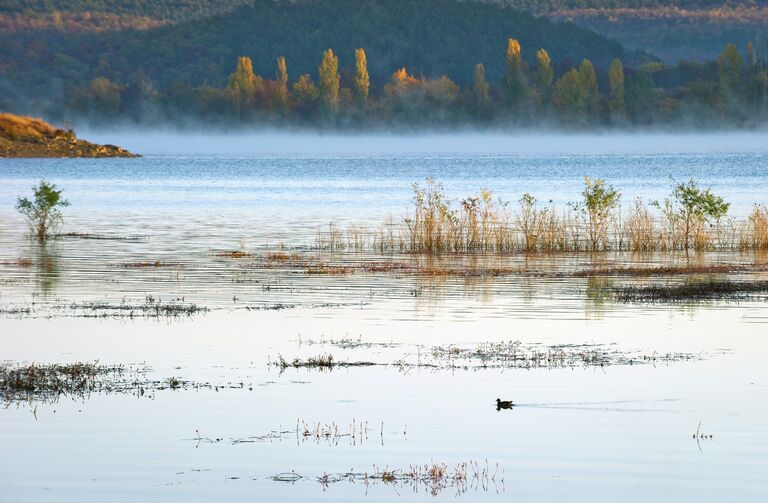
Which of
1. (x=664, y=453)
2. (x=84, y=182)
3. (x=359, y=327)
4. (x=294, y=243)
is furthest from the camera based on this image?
(x=84, y=182)

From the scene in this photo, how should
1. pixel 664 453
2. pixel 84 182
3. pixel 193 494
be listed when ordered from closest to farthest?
pixel 193 494, pixel 664 453, pixel 84 182

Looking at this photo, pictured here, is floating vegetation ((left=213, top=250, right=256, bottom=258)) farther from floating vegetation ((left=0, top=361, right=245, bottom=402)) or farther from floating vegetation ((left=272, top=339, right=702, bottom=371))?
floating vegetation ((left=0, top=361, right=245, bottom=402))

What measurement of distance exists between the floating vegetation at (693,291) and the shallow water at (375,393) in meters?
0.96

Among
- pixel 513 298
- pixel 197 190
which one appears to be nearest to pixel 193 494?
pixel 513 298

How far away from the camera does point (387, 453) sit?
579 inches

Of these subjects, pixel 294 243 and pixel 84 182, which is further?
pixel 84 182

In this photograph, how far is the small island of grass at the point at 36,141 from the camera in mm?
161750

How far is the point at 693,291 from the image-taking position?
96.2 ft

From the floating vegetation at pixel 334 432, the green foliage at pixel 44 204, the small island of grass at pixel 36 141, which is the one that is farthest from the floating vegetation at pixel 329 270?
the small island of grass at pixel 36 141

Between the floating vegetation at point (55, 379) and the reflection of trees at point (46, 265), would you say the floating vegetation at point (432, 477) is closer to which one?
the floating vegetation at point (55, 379)

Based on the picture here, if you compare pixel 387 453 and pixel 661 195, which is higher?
pixel 661 195

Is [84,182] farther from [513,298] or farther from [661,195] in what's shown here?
[513,298]

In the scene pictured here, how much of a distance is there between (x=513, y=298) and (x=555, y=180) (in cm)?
8082

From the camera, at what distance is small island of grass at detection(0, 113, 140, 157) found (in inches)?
6368
